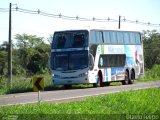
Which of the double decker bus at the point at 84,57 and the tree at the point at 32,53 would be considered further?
the tree at the point at 32,53

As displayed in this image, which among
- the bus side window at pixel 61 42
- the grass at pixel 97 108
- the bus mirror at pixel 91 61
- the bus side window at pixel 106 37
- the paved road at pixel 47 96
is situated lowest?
the grass at pixel 97 108

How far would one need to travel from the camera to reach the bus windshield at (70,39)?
34.9 m

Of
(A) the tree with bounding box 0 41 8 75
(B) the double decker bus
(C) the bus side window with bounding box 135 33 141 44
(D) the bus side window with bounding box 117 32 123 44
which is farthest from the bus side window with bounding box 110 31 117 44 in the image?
(A) the tree with bounding box 0 41 8 75

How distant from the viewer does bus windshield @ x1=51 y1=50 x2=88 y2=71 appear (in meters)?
34.7

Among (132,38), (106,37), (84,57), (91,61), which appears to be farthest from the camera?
(132,38)

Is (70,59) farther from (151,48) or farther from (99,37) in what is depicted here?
(151,48)

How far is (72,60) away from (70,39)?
1.51 metres

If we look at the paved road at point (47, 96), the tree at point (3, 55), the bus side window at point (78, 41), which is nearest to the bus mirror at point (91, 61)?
the bus side window at point (78, 41)

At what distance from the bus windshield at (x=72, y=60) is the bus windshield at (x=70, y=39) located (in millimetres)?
524

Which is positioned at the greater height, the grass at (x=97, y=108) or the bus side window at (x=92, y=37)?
the bus side window at (x=92, y=37)

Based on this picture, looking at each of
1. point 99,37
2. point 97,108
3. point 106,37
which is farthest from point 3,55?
point 97,108

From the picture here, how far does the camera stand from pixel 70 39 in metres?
35.3

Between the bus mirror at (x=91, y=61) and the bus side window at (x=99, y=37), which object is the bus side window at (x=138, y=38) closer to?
the bus side window at (x=99, y=37)

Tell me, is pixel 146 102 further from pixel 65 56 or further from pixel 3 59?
pixel 3 59
